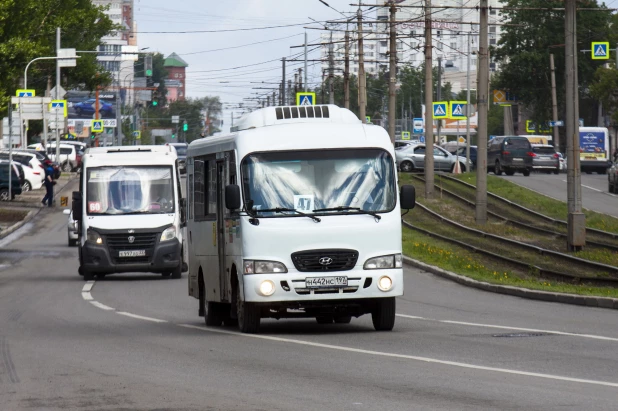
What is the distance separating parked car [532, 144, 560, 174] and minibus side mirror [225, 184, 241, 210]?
5891 cm

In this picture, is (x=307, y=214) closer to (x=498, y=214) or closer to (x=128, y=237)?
(x=128, y=237)

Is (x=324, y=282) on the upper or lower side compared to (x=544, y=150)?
lower

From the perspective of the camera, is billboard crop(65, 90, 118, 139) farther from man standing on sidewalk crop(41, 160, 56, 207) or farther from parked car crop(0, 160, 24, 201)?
man standing on sidewalk crop(41, 160, 56, 207)

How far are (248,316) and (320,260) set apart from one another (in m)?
1.12

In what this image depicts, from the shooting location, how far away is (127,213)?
27.1 metres

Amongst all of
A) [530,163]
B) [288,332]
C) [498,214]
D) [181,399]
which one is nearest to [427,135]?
[498,214]

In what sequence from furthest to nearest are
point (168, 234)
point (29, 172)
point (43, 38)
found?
point (43, 38) < point (29, 172) < point (168, 234)

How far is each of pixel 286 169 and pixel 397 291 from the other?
1.83 m

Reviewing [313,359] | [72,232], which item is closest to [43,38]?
[72,232]

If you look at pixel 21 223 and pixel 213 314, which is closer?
pixel 213 314

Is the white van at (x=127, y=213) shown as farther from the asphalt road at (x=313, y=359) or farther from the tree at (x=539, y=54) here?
the tree at (x=539, y=54)

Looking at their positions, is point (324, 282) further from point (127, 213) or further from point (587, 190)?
point (587, 190)

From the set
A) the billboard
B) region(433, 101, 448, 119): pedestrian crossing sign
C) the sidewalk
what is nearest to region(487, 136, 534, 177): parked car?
region(433, 101, 448, 119): pedestrian crossing sign

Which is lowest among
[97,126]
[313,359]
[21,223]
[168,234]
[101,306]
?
[21,223]
